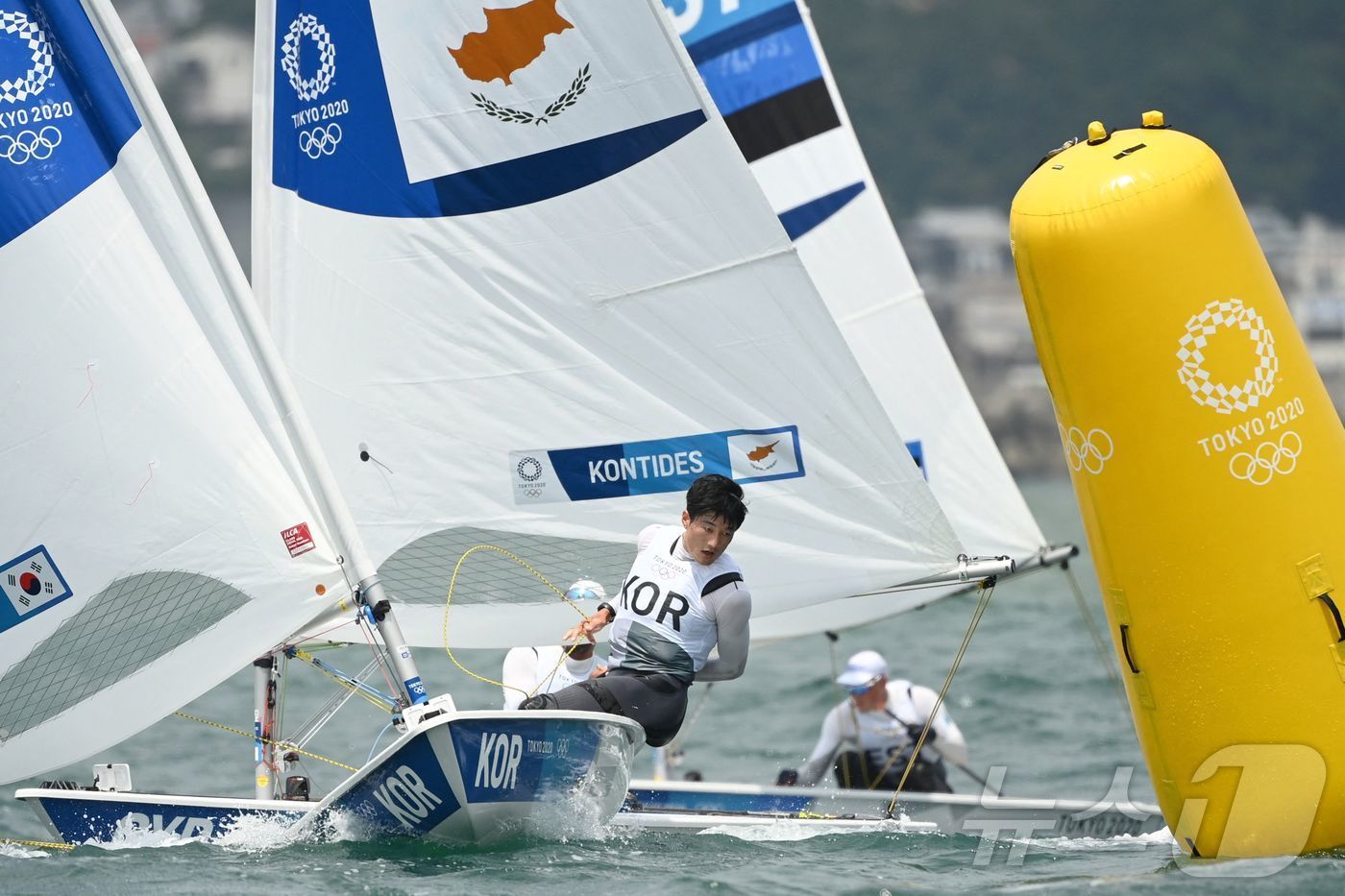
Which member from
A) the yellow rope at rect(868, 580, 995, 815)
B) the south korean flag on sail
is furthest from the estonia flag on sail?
the south korean flag on sail

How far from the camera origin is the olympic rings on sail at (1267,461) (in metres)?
5.23

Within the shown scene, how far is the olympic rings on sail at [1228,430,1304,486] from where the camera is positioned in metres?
5.23

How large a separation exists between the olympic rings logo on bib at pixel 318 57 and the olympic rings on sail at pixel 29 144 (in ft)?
3.93

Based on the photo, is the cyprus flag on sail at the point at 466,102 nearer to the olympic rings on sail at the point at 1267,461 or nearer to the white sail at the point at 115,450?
the white sail at the point at 115,450

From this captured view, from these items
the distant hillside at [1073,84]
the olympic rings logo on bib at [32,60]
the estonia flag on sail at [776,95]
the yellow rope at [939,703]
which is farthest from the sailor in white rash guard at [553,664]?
the distant hillside at [1073,84]

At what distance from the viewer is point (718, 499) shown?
559cm

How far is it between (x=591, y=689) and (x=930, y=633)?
40.6 feet

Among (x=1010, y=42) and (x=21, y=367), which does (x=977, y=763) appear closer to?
(x=21, y=367)

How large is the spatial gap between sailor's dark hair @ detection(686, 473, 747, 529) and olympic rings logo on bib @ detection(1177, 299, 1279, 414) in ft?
4.47

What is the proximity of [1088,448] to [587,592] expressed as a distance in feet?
7.11

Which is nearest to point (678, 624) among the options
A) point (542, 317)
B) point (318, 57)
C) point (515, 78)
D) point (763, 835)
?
point (763, 835)

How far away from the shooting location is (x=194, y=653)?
5895 mm

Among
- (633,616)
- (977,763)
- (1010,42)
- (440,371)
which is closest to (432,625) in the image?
(440,371)

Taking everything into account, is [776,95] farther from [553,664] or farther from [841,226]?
[553,664]
